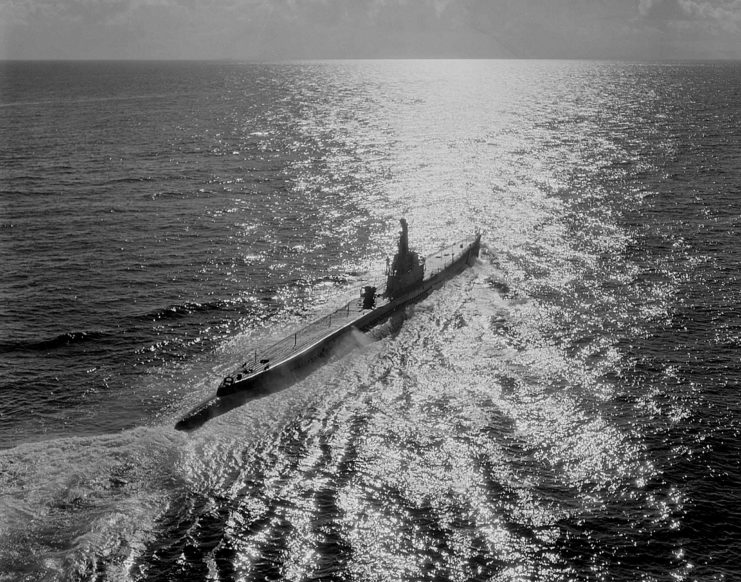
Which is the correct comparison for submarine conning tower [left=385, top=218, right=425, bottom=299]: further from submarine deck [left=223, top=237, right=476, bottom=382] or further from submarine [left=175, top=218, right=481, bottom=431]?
submarine deck [left=223, top=237, right=476, bottom=382]

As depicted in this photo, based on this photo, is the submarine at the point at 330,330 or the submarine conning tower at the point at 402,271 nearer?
the submarine at the point at 330,330

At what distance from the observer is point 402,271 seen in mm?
82000

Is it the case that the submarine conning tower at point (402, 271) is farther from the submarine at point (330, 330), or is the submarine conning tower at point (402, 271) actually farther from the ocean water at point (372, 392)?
the ocean water at point (372, 392)

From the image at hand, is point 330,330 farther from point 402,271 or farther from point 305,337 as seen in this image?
point 402,271

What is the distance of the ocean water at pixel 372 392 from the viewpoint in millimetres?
42906

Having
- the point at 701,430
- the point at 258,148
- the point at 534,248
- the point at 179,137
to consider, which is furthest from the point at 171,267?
the point at 179,137

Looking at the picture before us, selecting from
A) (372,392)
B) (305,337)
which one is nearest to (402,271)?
(305,337)

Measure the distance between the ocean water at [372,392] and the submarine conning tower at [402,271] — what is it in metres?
3.47

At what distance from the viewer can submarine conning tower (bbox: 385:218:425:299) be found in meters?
81.1

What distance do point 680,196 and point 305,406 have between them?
94.2 m

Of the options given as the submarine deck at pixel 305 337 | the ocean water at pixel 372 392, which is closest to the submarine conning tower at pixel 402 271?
the submarine deck at pixel 305 337

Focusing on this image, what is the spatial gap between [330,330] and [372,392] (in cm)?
1219

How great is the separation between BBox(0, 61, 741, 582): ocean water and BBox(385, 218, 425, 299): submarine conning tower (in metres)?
3.47

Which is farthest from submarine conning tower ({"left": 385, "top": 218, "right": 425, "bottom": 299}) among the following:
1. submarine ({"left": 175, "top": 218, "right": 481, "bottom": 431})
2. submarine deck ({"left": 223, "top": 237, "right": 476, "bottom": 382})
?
submarine deck ({"left": 223, "top": 237, "right": 476, "bottom": 382})
